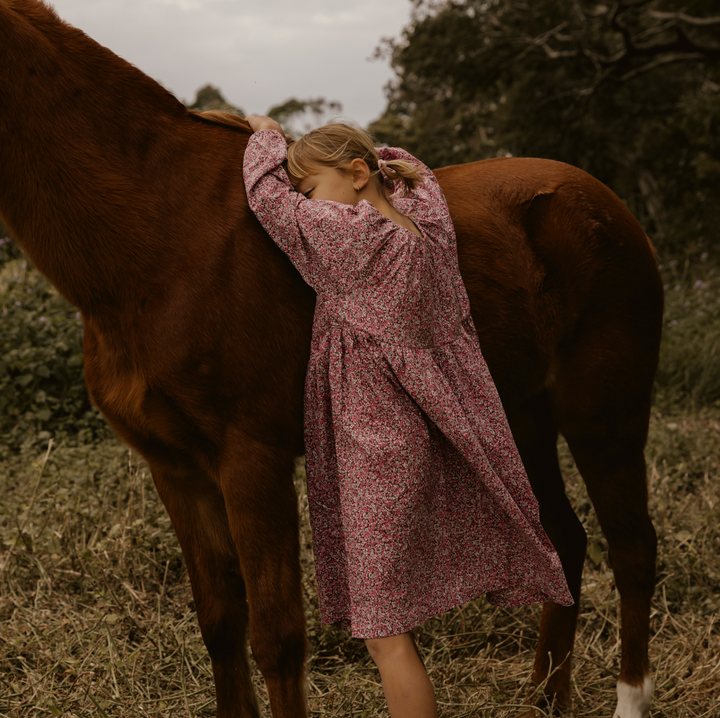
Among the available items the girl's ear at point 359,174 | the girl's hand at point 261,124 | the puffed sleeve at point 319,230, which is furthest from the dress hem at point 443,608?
the girl's hand at point 261,124

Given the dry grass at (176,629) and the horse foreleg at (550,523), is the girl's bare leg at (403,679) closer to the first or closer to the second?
the dry grass at (176,629)

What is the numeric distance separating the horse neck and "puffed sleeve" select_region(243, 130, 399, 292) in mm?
211

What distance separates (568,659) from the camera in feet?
8.45

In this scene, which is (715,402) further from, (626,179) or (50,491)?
(626,179)

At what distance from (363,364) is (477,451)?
1.23ft

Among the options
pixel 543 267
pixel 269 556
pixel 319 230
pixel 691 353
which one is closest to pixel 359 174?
pixel 319 230

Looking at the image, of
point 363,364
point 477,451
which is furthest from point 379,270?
point 477,451

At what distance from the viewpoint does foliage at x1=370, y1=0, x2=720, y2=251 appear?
10.8 m

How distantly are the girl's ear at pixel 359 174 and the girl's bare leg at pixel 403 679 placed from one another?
115 cm

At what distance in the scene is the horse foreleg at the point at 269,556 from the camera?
1.74 m

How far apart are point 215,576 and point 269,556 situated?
39 cm

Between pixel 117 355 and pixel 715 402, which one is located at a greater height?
pixel 117 355

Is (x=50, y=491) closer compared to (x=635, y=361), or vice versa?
(x=635, y=361)

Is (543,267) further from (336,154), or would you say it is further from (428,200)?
(336,154)
